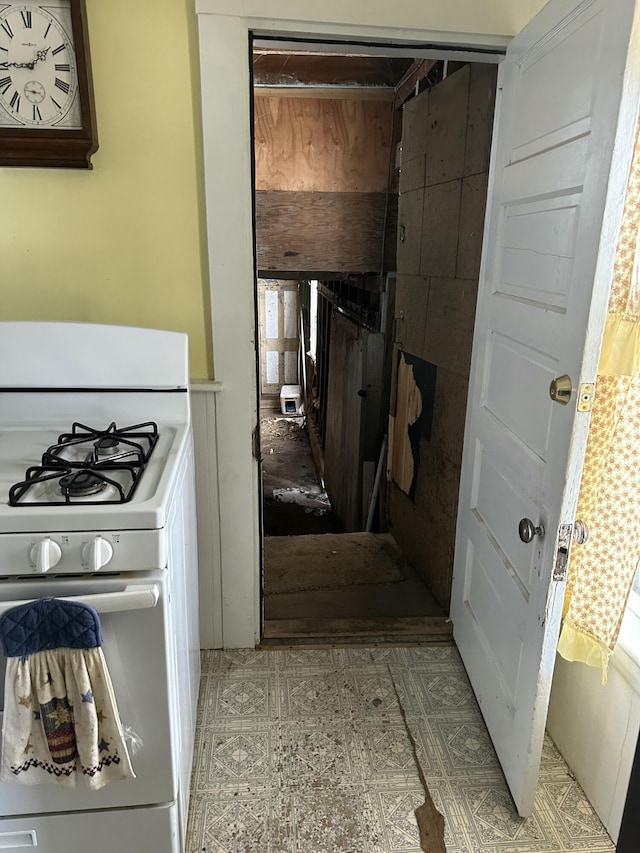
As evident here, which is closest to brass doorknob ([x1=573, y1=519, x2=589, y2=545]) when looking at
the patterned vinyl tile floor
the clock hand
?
the patterned vinyl tile floor

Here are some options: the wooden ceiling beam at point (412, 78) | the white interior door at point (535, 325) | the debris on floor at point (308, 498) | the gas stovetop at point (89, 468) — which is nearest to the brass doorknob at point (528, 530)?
the white interior door at point (535, 325)

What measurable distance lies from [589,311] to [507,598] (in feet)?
2.90

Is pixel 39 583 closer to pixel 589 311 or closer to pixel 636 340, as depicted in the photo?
pixel 589 311

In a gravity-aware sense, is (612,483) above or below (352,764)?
above

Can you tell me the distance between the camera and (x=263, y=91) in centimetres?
309

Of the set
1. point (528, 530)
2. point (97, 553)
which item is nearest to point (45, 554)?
point (97, 553)

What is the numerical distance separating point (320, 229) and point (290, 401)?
5.46m

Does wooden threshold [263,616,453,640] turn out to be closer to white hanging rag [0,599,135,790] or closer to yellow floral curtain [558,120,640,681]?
yellow floral curtain [558,120,640,681]

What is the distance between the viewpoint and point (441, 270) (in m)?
2.57

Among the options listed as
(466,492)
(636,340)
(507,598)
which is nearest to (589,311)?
(636,340)

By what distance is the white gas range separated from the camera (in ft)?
3.73

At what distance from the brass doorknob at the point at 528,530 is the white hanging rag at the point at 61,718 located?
100 centimetres

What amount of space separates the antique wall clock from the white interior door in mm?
1223

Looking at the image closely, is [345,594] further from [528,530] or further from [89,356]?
[89,356]
